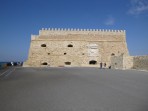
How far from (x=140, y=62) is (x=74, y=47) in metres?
13.5

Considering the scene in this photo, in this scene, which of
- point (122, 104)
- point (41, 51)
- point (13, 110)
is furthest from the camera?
point (41, 51)

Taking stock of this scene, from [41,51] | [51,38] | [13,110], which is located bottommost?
[13,110]

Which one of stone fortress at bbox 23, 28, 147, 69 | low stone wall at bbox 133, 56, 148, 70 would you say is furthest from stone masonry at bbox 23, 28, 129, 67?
low stone wall at bbox 133, 56, 148, 70

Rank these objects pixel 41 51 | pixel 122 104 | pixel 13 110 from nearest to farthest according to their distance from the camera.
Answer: pixel 13 110 < pixel 122 104 < pixel 41 51

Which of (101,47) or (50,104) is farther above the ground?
(101,47)

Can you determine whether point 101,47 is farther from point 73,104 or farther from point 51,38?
point 73,104

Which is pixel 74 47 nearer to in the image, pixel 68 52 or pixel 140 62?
pixel 68 52

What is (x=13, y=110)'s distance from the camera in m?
4.67

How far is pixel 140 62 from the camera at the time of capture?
23703mm

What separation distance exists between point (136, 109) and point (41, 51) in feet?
99.0

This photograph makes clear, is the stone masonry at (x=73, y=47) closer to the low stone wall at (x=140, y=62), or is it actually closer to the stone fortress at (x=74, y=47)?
the stone fortress at (x=74, y=47)

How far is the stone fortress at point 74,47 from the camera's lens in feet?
112

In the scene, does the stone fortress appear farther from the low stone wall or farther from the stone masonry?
the low stone wall

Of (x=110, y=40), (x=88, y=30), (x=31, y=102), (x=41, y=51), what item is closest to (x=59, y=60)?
(x=41, y=51)
